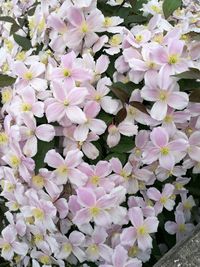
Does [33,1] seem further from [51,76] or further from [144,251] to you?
[144,251]

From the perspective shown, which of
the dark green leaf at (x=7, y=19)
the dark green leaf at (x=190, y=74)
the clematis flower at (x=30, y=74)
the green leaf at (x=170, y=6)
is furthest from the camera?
the dark green leaf at (x=7, y=19)

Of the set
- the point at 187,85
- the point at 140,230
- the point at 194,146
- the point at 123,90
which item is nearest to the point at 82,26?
the point at 123,90

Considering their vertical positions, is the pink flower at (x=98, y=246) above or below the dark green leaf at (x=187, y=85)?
below

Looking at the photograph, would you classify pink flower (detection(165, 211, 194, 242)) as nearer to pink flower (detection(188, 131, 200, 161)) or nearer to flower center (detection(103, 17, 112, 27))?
pink flower (detection(188, 131, 200, 161))

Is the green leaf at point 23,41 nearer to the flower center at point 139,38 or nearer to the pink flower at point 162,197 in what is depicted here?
the flower center at point 139,38

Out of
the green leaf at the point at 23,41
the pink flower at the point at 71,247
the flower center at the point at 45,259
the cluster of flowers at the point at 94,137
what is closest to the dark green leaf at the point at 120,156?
the cluster of flowers at the point at 94,137

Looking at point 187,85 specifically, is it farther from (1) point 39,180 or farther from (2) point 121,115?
(1) point 39,180

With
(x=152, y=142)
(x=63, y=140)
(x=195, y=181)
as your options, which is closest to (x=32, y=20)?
(x=63, y=140)
